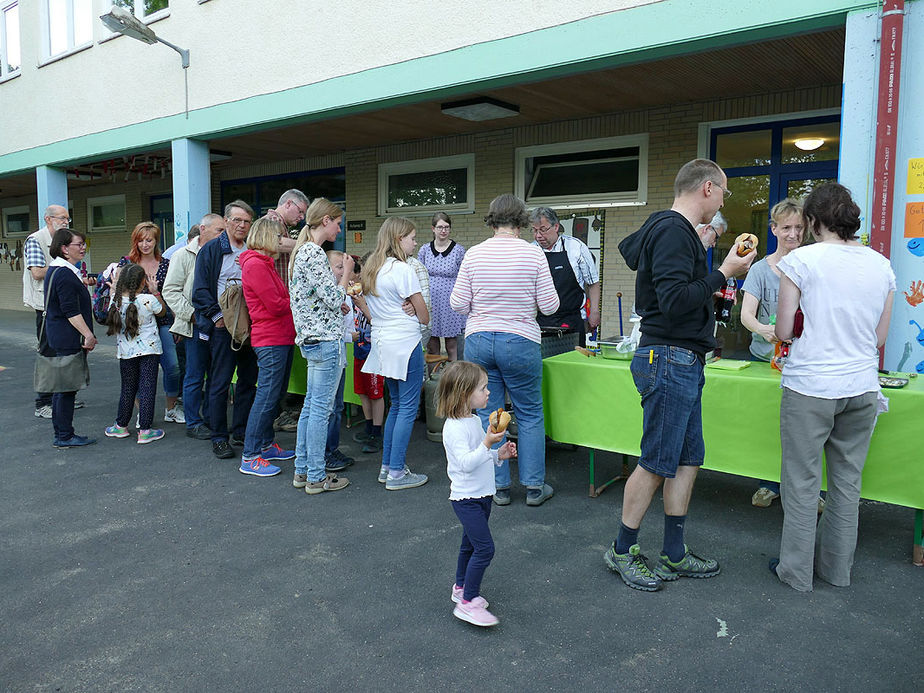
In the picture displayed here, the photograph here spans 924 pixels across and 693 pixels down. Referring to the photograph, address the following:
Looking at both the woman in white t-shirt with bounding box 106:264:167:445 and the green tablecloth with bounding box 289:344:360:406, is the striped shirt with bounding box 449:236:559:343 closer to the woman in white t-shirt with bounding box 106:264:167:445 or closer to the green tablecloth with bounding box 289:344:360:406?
the green tablecloth with bounding box 289:344:360:406

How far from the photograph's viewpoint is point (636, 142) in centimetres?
900

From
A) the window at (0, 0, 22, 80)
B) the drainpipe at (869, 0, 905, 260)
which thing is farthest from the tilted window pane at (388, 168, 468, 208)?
the window at (0, 0, 22, 80)

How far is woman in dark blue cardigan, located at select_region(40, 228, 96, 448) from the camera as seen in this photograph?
17.8ft

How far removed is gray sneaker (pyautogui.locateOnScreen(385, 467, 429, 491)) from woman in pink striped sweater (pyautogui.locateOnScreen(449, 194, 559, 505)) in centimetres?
80

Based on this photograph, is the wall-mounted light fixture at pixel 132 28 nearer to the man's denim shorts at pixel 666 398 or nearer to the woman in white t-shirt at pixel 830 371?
the man's denim shorts at pixel 666 398

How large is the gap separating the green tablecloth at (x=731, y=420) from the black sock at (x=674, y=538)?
0.80 metres

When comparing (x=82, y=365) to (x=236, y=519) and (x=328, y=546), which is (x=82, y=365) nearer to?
(x=236, y=519)

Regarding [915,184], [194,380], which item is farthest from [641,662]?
[194,380]

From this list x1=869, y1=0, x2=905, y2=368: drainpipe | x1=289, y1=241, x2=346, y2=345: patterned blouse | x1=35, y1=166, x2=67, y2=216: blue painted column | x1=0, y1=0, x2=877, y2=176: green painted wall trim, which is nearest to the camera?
x1=869, y1=0, x2=905, y2=368: drainpipe

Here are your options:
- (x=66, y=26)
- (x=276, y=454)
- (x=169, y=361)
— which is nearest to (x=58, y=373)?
(x=169, y=361)

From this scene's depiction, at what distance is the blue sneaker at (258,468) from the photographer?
497cm

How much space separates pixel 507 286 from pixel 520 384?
60cm

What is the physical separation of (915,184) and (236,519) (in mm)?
4607

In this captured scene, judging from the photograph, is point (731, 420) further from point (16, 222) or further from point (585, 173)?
point (16, 222)
